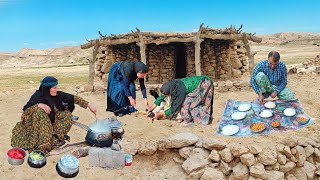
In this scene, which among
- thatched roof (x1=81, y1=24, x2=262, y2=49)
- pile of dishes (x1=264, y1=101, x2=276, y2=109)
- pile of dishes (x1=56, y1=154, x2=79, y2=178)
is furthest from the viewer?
thatched roof (x1=81, y1=24, x2=262, y2=49)

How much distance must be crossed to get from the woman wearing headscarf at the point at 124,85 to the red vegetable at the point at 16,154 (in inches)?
96.5

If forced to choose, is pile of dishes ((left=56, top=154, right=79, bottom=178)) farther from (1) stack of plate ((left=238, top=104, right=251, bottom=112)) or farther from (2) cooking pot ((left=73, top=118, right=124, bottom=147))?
(1) stack of plate ((left=238, top=104, right=251, bottom=112))

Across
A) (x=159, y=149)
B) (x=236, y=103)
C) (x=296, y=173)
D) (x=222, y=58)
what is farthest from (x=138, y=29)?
(x=296, y=173)

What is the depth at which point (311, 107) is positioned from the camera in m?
7.94

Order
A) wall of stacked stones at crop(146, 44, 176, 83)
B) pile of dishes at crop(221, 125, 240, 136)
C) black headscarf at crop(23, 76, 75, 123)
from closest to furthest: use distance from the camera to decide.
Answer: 1. black headscarf at crop(23, 76, 75, 123)
2. pile of dishes at crop(221, 125, 240, 136)
3. wall of stacked stones at crop(146, 44, 176, 83)

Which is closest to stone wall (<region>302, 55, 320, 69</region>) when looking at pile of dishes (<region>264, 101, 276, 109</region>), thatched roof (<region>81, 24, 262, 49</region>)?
thatched roof (<region>81, 24, 262, 49</region>)

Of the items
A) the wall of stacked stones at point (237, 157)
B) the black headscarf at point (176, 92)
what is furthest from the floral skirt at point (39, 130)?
the black headscarf at point (176, 92)

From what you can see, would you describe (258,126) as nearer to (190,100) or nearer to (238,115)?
(238,115)

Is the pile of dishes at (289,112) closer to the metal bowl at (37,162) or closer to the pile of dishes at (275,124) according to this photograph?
the pile of dishes at (275,124)

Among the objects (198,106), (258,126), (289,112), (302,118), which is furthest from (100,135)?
(302,118)

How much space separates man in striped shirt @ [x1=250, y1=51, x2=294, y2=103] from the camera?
21.7ft

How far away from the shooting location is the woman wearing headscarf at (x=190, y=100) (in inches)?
249

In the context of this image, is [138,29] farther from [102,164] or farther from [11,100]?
[102,164]

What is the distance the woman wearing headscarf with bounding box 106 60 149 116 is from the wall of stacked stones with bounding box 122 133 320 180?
147 centimetres
